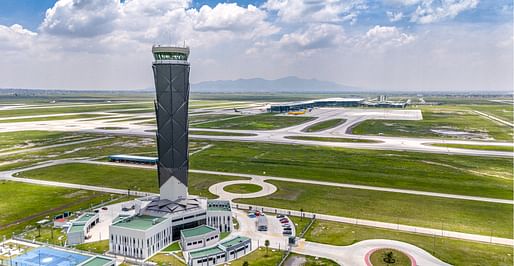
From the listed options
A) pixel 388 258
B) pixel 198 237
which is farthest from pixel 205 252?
pixel 388 258

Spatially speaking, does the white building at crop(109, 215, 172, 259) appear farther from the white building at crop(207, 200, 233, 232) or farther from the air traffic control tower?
the air traffic control tower

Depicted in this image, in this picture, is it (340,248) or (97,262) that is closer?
A: (97,262)

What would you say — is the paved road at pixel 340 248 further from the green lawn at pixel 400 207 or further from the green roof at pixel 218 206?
the green lawn at pixel 400 207

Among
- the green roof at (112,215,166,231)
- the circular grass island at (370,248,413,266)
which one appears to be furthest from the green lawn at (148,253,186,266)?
the circular grass island at (370,248,413,266)

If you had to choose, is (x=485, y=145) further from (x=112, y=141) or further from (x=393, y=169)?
(x=112, y=141)

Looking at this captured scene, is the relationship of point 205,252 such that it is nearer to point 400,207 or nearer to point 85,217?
point 85,217

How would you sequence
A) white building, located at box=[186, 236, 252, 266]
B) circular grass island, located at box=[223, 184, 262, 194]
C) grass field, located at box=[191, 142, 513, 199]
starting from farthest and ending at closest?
grass field, located at box=[191, 142, 513, 199], circular grass island, located at box=[223, 184, 262, 194], white building, located at box=[186, 236, 252, 266]

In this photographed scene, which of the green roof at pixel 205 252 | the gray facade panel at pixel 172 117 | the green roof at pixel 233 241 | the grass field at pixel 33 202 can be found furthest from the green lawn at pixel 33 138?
the green roof at pixel 233 241
